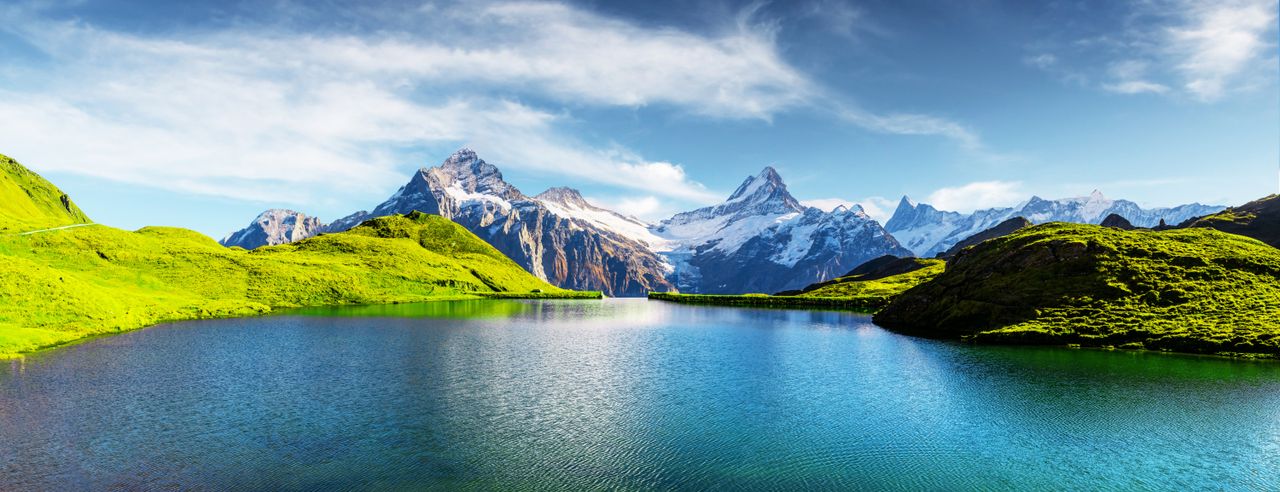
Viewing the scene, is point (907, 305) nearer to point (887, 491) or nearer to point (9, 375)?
point (887, 491)

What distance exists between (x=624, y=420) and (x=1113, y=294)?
294ft

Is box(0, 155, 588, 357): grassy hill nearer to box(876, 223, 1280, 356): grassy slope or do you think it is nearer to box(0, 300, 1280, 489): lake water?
box(0, 300, 1280, 489): lake water

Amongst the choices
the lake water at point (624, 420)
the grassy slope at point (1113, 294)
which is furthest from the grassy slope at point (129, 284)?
the grassy slope at point (1113, 294)

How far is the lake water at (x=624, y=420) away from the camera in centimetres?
3014

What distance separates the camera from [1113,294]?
294 feet

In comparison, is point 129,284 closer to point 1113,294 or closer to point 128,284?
point 128,284

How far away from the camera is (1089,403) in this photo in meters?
46.0

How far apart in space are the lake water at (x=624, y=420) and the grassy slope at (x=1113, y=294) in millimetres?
9923

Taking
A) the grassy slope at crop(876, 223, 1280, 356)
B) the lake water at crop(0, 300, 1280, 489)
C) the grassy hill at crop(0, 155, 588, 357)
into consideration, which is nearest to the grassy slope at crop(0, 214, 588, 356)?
the grassy hill at crop(0, 155, 588, 357)

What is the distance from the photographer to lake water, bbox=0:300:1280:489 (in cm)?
3014

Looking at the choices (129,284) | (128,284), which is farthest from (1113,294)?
(129,284)

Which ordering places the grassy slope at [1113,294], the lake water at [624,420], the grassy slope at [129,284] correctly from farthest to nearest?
the grassy slope at [129,284]
the grassy slope at [1113,294]
the lake water at [624,420]

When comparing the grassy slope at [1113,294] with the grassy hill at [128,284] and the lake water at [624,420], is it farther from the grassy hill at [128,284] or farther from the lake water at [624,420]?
the grassy hill at [128,284]

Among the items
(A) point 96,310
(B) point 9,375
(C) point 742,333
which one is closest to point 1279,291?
(C) point 742,333
